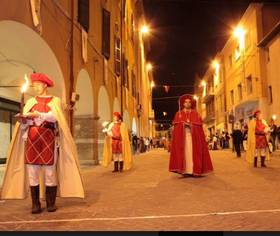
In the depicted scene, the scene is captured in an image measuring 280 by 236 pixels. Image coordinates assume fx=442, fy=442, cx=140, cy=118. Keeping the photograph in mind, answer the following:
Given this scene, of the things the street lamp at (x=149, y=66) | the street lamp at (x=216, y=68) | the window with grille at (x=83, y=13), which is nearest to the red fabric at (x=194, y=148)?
the window with grille at (x=83, y=13)

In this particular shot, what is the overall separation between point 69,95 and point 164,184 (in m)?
5.61

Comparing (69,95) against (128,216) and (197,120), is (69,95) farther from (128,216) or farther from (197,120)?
(128,216)

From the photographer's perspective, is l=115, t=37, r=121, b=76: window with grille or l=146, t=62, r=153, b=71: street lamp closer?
l=115, t=37, r=121, b=76: window with grille

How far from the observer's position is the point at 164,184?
9.70 metres

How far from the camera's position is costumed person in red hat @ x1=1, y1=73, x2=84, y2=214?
249 inches

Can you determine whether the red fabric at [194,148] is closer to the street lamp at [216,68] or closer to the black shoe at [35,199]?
the black shoe at [35,199]

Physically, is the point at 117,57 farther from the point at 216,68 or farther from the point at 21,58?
the point at 216,68

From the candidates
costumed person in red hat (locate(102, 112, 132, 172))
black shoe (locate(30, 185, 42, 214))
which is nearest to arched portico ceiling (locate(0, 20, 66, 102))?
costumed person in red hat (locate(102, 112, 132, 172))

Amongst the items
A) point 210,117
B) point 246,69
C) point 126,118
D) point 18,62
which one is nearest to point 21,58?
point 18,62

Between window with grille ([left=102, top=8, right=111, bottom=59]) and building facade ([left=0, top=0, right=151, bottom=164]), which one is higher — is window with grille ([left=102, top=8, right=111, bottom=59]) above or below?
above

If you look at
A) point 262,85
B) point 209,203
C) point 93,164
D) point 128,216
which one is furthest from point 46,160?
point 262,85

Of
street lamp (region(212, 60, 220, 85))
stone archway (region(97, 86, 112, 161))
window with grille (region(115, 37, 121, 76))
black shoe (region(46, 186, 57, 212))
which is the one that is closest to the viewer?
black shoe (region(46, 186, 57, 212))

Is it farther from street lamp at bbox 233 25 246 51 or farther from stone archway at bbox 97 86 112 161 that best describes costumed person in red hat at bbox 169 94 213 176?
street lamp at bbox 233 25 246 51

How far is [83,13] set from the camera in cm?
1638
